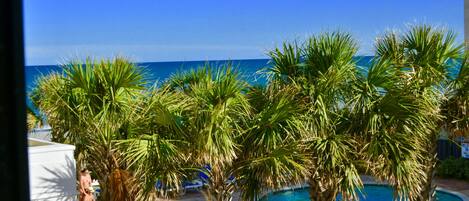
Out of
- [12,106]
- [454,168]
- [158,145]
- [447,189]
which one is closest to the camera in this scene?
[12,106]

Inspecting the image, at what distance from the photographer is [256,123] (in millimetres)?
7805

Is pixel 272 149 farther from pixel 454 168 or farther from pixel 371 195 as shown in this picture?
pixel 454 168

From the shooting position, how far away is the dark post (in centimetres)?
66

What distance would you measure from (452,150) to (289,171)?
1244 centimetres

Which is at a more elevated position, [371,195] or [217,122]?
[217,122]

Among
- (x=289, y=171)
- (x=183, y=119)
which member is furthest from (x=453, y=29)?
(x=183, y=119)

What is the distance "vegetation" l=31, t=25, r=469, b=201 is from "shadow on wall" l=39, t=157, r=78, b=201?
0.70 meters

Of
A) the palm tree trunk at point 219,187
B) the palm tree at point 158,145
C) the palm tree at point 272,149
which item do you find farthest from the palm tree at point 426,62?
the palm tree at point 158,145

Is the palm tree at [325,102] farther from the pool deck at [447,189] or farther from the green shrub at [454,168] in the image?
the green shrub at [454,168]

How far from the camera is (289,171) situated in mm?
7492

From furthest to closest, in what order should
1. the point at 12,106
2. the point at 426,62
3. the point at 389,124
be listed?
the point at 426,62 → the point at 389,124 → the point at 12,106

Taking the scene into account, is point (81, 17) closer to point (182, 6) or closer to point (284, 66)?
point (182, 6)

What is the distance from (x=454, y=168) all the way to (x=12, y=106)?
17.9 m

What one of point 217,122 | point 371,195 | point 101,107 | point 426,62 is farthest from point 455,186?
point 101,107
